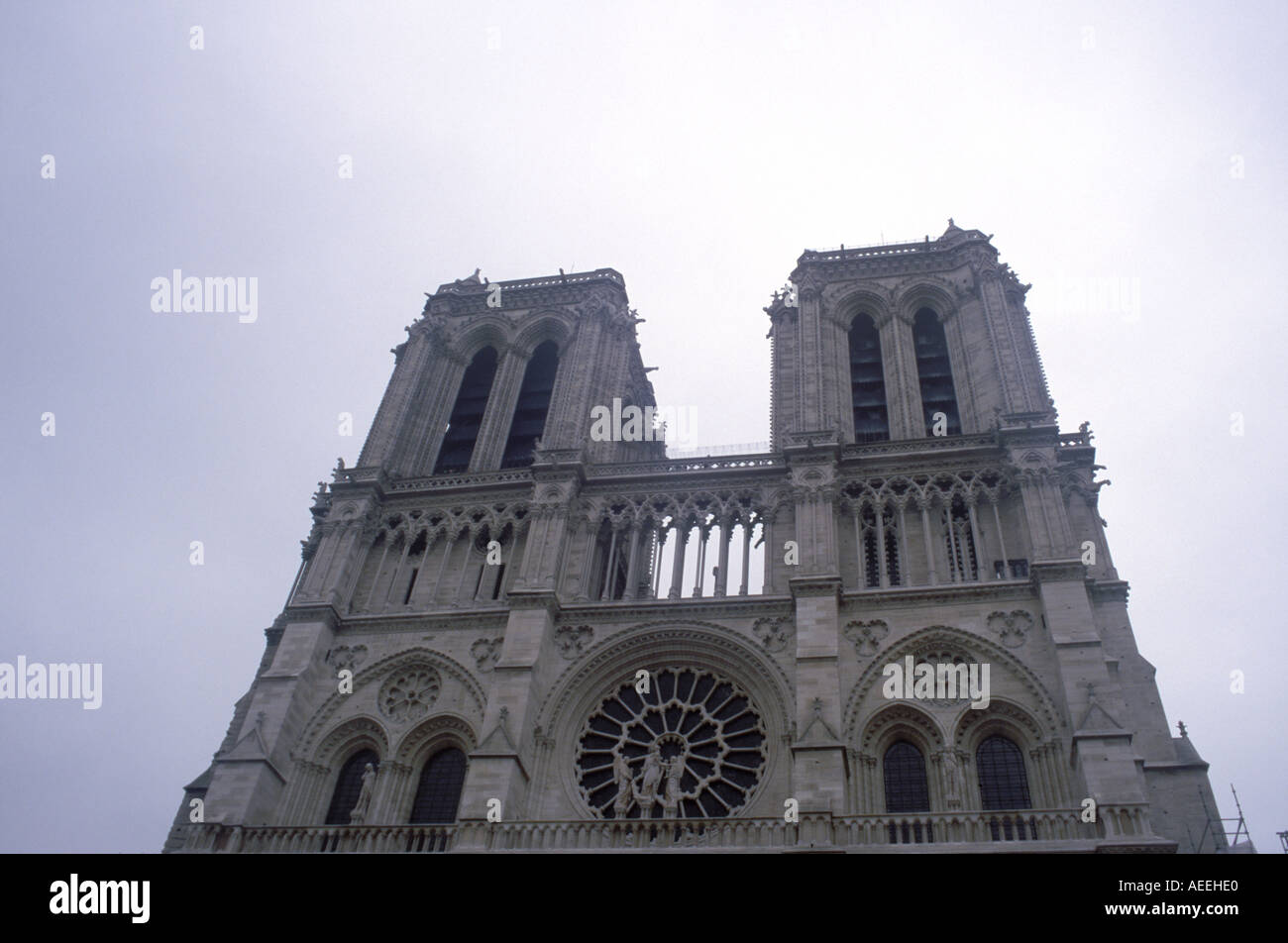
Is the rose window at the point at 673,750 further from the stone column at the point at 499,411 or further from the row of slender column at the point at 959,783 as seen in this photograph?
the stone column at the point at 499,411

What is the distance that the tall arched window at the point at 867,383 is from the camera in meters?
31.3

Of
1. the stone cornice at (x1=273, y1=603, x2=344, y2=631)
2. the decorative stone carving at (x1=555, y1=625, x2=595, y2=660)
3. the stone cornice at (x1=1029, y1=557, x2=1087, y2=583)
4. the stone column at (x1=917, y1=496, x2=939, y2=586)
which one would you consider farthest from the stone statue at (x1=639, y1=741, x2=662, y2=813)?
the stone cornice at (x1=1029, y1=557, x2=1087, y2=583)

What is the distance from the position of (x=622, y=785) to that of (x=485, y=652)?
5.24 meters

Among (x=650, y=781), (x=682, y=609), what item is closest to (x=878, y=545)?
(x=682, y=609)

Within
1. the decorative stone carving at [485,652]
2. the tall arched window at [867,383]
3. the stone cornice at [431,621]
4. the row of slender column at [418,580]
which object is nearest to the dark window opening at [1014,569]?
the tall arched window at [867,383]

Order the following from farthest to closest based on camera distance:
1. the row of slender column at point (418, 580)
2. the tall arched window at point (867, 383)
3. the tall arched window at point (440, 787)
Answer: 1. the tall arched window at point (867, 383)
2. the row of slender column at point (418, 580)
3. the tall arched window at point (440, 787)

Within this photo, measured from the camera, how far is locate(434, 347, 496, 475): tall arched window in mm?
33562

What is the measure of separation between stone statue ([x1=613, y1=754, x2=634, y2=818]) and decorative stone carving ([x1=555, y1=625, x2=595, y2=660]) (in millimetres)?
2935

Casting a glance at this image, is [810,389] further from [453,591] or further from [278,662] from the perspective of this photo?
[278,662]

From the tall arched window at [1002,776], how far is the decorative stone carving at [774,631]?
490 cm

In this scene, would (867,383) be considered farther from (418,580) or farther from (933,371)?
(418,580)

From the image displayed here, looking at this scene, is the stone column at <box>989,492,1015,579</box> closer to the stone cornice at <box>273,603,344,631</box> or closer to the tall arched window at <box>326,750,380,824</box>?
the tall arched window at <box>326,750,380,824</box>

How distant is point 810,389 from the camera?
30.0 meters

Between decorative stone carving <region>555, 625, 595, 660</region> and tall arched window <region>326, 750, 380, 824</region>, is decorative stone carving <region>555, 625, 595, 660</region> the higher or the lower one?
the higher one
